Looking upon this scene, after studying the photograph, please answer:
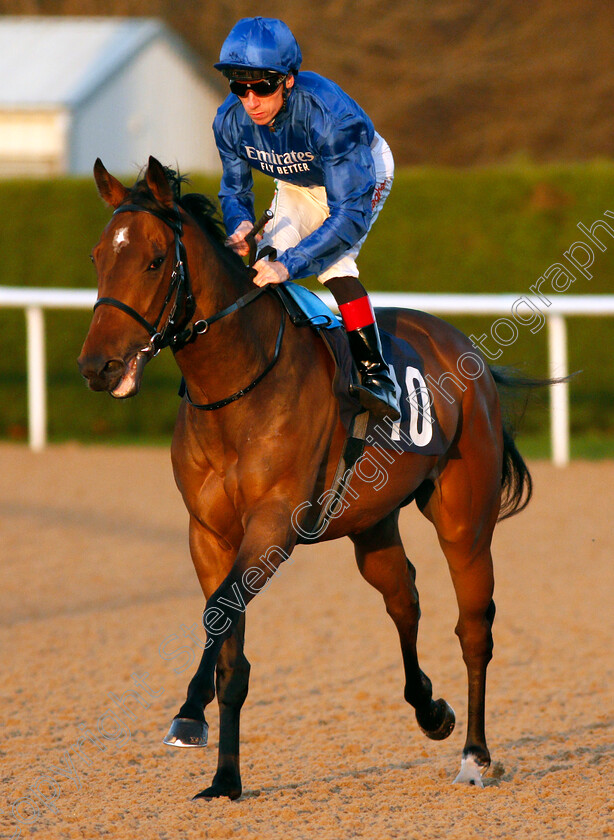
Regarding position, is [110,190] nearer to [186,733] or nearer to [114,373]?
[114,373]

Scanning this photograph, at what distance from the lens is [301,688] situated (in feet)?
15.2

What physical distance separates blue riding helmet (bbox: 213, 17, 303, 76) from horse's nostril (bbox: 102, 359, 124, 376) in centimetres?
90

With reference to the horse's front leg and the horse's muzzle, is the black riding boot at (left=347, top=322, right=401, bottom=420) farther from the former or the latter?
the horse's muzzle

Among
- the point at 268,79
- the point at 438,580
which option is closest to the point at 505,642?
the point at 438,580

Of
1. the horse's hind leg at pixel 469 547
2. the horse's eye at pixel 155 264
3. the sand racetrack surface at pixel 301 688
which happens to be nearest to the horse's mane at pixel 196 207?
the horse's eye at pixel 155 264

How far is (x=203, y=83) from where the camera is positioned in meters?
18.9

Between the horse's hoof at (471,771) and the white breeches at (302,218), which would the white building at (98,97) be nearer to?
the white breeches at (302,218)

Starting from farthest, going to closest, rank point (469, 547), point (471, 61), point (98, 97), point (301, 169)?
point (471, 61)
point (98, 97)
point (469, 547)
point (301, 169)

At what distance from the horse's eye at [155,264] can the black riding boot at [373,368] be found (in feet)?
2.48

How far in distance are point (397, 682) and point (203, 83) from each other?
15626 millimetres

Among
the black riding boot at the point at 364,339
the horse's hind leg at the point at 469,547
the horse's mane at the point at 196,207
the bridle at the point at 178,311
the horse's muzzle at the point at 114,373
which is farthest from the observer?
the horse's hind leg at the point at 469,547

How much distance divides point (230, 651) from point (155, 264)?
1036 mm

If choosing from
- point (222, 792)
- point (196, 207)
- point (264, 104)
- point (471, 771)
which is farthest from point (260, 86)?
point (471, 771)

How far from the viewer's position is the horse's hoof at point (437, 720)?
390 cm
